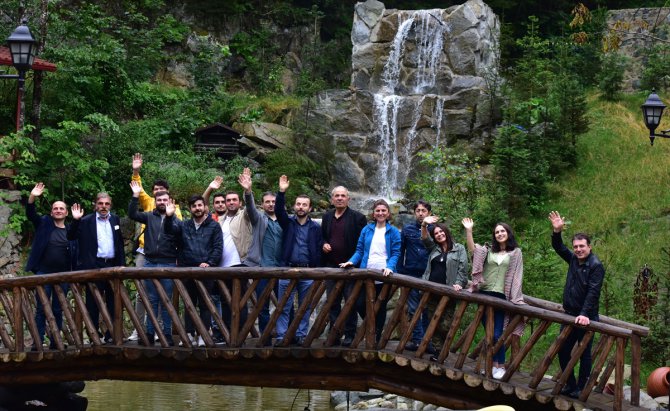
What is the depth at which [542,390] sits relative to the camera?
10.5 m

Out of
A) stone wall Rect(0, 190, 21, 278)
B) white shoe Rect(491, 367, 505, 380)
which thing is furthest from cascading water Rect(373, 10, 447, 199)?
white shoe Rect(491, 367, 505, 380)

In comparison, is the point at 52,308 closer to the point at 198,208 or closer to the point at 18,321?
the point at 18,321

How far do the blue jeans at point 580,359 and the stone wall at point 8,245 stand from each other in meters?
13.1

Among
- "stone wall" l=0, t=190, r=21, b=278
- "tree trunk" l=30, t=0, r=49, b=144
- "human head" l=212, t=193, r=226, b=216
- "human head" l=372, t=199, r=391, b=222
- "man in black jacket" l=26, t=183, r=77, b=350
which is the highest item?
"tree trunk" l=30, t=0, r=49, b=144

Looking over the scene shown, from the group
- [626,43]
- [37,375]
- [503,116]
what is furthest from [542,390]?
[626,43]

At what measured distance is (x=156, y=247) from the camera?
36.8 ft

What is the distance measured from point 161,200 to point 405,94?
723 inches

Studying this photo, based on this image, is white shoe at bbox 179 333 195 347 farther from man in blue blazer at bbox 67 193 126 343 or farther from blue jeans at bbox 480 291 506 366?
blue jeans at bbox 480 291 506 366

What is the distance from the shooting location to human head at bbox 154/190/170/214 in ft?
35.9

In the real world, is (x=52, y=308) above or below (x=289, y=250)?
below

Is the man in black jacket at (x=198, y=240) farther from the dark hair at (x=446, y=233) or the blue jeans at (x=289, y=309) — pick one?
the dark hair at (x=446, y=233)

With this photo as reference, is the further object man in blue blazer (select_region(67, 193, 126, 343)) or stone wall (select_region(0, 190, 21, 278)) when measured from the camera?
stone wall (select_region(0, 190, 21, 278))

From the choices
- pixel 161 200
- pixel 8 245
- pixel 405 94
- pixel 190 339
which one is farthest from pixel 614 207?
pixel 161 200

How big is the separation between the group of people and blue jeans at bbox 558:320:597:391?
0.01 metres
